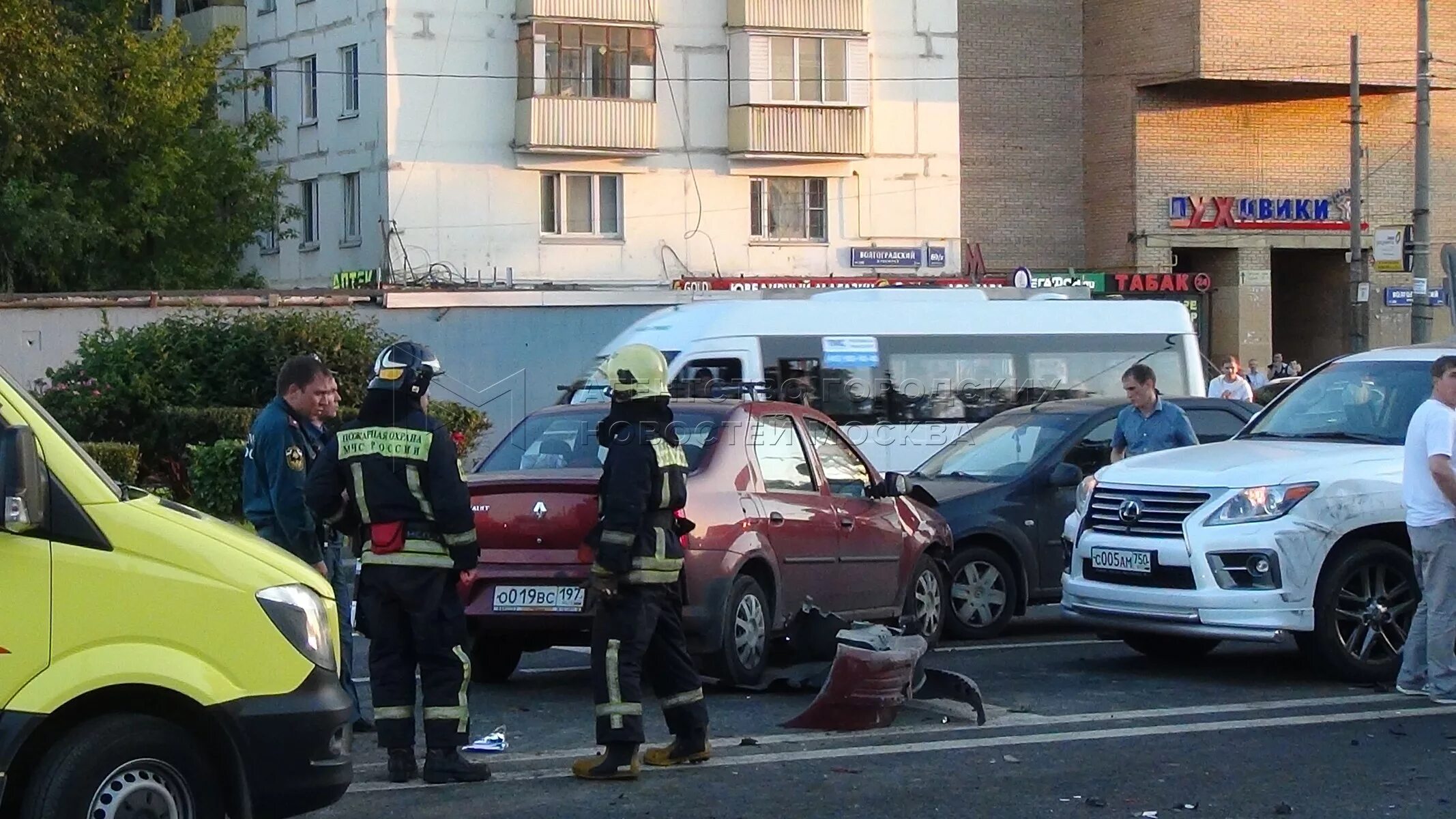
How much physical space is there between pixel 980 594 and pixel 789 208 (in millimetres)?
27350

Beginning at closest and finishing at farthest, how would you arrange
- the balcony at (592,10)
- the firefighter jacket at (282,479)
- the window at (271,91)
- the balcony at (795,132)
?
the firefighter jacket at (282,479), the balcony at (592,10), the balcony at (795,132), the window at (271,91)

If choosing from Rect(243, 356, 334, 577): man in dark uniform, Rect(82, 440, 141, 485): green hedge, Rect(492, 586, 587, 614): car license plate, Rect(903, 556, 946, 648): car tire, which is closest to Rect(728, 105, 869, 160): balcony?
Rect(82, 440, 141, 485): green hedge

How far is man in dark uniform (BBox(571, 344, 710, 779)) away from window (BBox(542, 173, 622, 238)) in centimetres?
3017

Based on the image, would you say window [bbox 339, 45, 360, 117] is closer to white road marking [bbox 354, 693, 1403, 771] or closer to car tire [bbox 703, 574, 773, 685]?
car tire [bbox 703, 574, 773, 685]

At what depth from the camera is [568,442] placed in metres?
10.6

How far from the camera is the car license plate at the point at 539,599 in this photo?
9.63 metres

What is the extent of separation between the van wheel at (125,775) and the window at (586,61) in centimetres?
3237

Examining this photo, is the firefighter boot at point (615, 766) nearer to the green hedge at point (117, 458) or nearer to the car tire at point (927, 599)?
the car tire at point (927, 599)

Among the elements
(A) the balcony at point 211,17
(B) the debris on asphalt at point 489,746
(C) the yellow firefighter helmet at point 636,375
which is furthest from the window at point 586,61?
(C) the yellow firefighter helmet at point 636,375

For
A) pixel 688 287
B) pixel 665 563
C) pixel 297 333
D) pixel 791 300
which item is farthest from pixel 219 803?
pixel 688 287

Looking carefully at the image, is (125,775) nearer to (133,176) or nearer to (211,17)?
(133,176)

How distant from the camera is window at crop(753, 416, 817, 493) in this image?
1053cm

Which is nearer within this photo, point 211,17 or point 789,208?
point 789,208

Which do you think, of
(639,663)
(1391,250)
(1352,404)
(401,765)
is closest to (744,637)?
(639,663)
